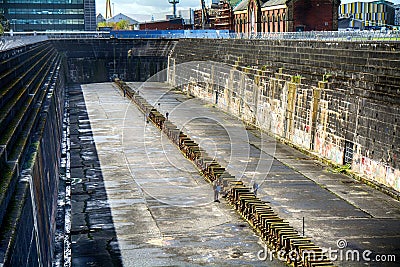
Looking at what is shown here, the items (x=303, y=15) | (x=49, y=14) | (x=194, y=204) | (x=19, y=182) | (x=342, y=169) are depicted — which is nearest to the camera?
(x=19, y=182)

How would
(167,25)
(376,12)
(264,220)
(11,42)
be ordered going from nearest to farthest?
(264,220)
(11,42)
(376,12)
(167,25)

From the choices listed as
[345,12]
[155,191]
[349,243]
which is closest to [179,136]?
[155,191]

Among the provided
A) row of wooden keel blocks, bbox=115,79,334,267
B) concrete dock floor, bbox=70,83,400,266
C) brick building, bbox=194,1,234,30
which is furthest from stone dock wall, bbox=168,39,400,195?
brick building, bbox=194,1,234,30

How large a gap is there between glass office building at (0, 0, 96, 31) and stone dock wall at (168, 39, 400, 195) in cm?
9569

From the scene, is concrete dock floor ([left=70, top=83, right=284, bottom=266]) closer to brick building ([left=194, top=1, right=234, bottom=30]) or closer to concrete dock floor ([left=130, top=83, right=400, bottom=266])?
concrete dock floor ([left=130, top=83, right=400, bottom=266])

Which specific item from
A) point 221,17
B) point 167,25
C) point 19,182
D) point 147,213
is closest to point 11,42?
point 147,213

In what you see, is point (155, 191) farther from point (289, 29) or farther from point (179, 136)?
point (289, 29)

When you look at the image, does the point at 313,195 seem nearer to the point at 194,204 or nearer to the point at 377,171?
the point at 377,171

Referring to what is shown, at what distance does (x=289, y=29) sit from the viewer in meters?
73.7

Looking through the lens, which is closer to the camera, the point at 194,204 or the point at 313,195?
the point at 194,204

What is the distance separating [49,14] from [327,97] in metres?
120

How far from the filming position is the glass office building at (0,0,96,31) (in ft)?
451

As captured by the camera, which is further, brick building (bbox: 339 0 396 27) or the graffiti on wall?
brick building (bbox: 339 0 396 27)

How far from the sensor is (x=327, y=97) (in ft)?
109
